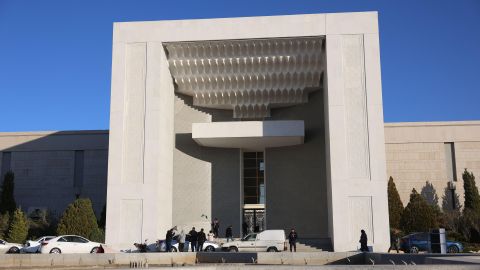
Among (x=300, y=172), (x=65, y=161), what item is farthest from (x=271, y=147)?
(x=65, y=161)

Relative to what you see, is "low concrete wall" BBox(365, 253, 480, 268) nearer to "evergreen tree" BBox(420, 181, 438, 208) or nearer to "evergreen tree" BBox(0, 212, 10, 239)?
"evergreen tree" BBox(420, 181, 438, 208)

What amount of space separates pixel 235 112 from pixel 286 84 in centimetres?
364

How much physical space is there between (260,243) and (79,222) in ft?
32.7

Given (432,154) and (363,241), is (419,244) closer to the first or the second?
(363,241)

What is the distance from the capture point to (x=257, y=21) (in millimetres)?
25016

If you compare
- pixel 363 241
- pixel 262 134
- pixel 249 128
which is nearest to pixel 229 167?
pixel 249 128

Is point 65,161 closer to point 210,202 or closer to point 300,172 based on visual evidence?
point 210,202

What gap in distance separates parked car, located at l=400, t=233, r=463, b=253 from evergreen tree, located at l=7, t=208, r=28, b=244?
19479 millimetres

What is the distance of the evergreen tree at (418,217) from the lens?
27.5m

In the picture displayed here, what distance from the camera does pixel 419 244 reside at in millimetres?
21812

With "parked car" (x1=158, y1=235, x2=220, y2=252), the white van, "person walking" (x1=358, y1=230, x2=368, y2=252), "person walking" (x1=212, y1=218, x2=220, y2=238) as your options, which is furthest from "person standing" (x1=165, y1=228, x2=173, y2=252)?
"person walking" (x1=358, y1=230, x2=368, y2=252)

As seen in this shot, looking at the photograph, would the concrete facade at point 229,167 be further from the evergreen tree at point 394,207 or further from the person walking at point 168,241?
the person walking at point 168,241

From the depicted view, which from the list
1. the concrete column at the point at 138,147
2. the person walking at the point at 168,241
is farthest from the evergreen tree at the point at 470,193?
the person walking at the point at 168,241

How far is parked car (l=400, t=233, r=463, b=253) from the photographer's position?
21469mm
